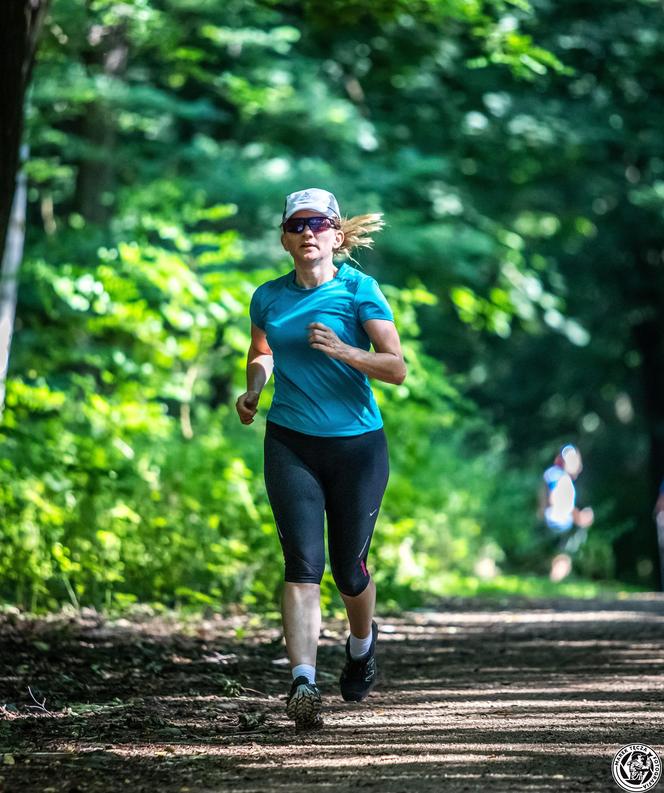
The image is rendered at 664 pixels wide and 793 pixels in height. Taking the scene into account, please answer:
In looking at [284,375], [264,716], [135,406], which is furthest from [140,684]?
[135,406]

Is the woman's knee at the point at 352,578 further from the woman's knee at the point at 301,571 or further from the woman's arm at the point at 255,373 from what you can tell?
the woman's arm at the point at 255,373

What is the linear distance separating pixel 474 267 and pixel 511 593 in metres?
5.09

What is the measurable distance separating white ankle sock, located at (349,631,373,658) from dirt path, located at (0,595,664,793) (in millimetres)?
220

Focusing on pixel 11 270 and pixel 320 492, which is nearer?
pixel 320 492

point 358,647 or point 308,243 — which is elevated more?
point 308,243

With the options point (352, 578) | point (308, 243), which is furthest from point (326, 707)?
point (308, 243)

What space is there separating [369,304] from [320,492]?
0.77 metres

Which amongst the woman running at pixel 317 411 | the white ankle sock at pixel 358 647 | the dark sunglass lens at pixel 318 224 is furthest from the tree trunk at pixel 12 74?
the white ankle sock at pixel 358 647

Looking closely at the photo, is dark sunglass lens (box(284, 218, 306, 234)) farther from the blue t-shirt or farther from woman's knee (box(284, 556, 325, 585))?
woman's knee (box(284, 556, 325, 585))

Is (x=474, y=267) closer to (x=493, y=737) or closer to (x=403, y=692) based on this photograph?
(x=403, y=692)

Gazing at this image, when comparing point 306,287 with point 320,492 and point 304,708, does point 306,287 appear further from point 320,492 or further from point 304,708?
point 304,708

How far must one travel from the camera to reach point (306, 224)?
20.6 feet

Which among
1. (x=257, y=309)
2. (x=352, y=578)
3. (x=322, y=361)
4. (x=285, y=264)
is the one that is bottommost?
(x=352, y=578)

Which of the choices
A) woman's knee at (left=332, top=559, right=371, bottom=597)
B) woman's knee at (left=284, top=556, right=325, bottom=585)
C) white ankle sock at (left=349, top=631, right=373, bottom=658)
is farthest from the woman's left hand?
white ankle sock at (left=349, top=631, right=373, bottom=658)
